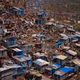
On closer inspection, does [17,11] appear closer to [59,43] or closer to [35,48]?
[59,43]

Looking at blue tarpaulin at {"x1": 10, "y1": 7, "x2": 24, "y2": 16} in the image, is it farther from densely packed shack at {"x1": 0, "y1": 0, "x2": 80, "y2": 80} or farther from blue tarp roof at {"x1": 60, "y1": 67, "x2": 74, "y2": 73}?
blue tarp roof at {"x1": 60, "y1": 67, "x2": 74, "y2": 73}

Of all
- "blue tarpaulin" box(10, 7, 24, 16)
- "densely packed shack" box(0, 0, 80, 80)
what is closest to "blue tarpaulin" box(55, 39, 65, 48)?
"densely packed shack" box(0, 0, 80, 80)

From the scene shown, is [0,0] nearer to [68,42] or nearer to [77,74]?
[68,42]

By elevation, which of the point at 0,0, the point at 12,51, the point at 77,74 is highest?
the point at 0,0

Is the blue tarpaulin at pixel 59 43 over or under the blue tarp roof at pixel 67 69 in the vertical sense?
over

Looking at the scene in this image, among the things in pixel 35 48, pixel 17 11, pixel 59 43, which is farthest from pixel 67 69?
pixel 17 11

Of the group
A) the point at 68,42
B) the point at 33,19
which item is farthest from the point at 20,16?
the point at 68,42

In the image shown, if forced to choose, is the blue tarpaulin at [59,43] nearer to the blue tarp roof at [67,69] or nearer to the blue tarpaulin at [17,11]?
the blue tarp roof at [67,69]

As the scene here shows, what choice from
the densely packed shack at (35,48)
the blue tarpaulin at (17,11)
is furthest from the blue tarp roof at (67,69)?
the blue tarpaulin at (17,11)

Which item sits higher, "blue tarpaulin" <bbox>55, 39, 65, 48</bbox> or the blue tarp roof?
"blue tarpaulin" <bbox>55, 39, 65, 48</bbox>
